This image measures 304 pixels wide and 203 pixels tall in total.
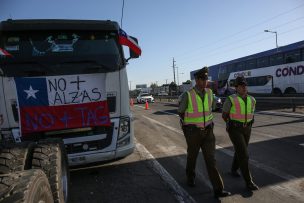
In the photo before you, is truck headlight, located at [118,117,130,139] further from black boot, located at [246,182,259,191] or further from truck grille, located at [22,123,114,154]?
black boot, located at [246,182,259,191]

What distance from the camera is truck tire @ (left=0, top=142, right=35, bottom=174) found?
380 cm

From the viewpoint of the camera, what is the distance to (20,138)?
6238mm

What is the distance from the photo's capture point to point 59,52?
6.48 m

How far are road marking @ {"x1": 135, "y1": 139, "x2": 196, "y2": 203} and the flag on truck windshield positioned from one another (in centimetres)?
141

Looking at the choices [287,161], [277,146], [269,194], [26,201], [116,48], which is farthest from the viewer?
[277,146]

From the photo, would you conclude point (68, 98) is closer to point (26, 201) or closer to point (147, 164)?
point (147, 164)

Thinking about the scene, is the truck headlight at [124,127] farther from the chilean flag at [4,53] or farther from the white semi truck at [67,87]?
the chilean flag at [4,53]

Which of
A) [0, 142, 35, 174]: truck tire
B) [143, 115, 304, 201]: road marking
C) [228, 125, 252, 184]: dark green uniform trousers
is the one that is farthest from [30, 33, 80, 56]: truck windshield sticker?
[143, 115, 304, 201]: road marking

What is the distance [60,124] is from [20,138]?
0.69m

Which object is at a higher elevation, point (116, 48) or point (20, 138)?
point (116, 48)

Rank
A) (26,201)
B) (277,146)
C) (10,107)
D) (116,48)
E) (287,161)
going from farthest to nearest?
(277,146)
(287,161)
(116,48)
(10,107)
(26,201)

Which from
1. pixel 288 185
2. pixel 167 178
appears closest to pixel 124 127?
pixel 167 178

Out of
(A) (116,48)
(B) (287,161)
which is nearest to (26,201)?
(A) (116,48)

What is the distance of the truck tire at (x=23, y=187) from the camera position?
8.60 ft
